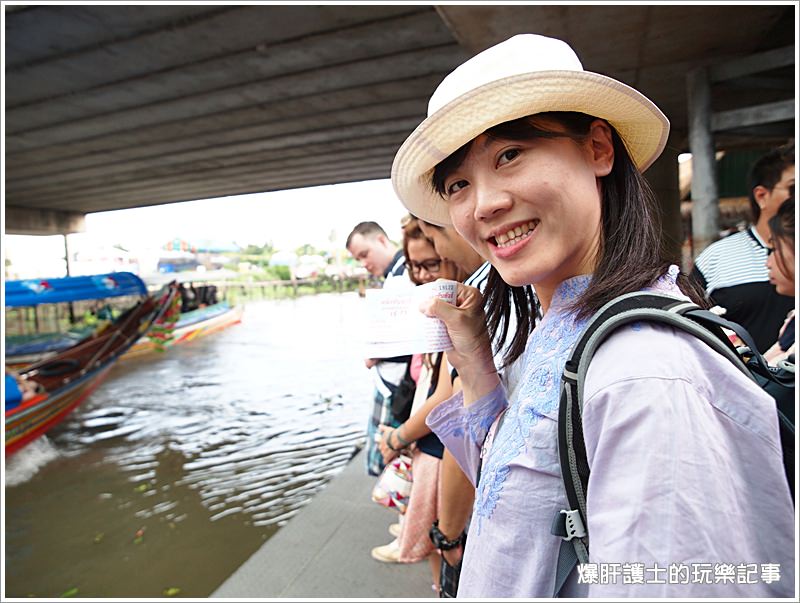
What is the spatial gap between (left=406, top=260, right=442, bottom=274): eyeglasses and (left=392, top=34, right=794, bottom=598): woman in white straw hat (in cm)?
88

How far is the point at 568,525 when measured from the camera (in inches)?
29.0

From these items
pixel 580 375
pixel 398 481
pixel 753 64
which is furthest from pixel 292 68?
pixel 580 375

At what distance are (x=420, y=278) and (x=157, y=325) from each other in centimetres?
1041

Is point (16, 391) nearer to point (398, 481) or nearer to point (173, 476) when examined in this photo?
point (173, 476)

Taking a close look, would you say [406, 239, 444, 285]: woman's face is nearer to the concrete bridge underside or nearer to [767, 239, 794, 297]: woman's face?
[767, 239, 794, 297]: woman's face

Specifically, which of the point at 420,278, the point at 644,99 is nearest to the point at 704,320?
the point at 644,99

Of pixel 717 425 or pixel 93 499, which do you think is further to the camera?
pixel 93 499

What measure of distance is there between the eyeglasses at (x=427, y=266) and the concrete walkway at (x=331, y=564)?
1.84m

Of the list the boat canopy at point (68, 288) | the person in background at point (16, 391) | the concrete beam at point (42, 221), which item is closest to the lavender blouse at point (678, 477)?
the boat canopy at point (68, 288)

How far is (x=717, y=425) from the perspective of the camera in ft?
2.10

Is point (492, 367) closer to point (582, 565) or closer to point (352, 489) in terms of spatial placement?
point (582, 565)

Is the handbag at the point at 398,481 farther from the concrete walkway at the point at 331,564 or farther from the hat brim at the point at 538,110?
the hat brim at the point at 538,110

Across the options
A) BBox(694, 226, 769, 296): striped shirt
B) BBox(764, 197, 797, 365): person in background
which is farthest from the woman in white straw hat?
BBox(694, 226, 769, 296): striped shirt

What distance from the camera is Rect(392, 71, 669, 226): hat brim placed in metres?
0.88
